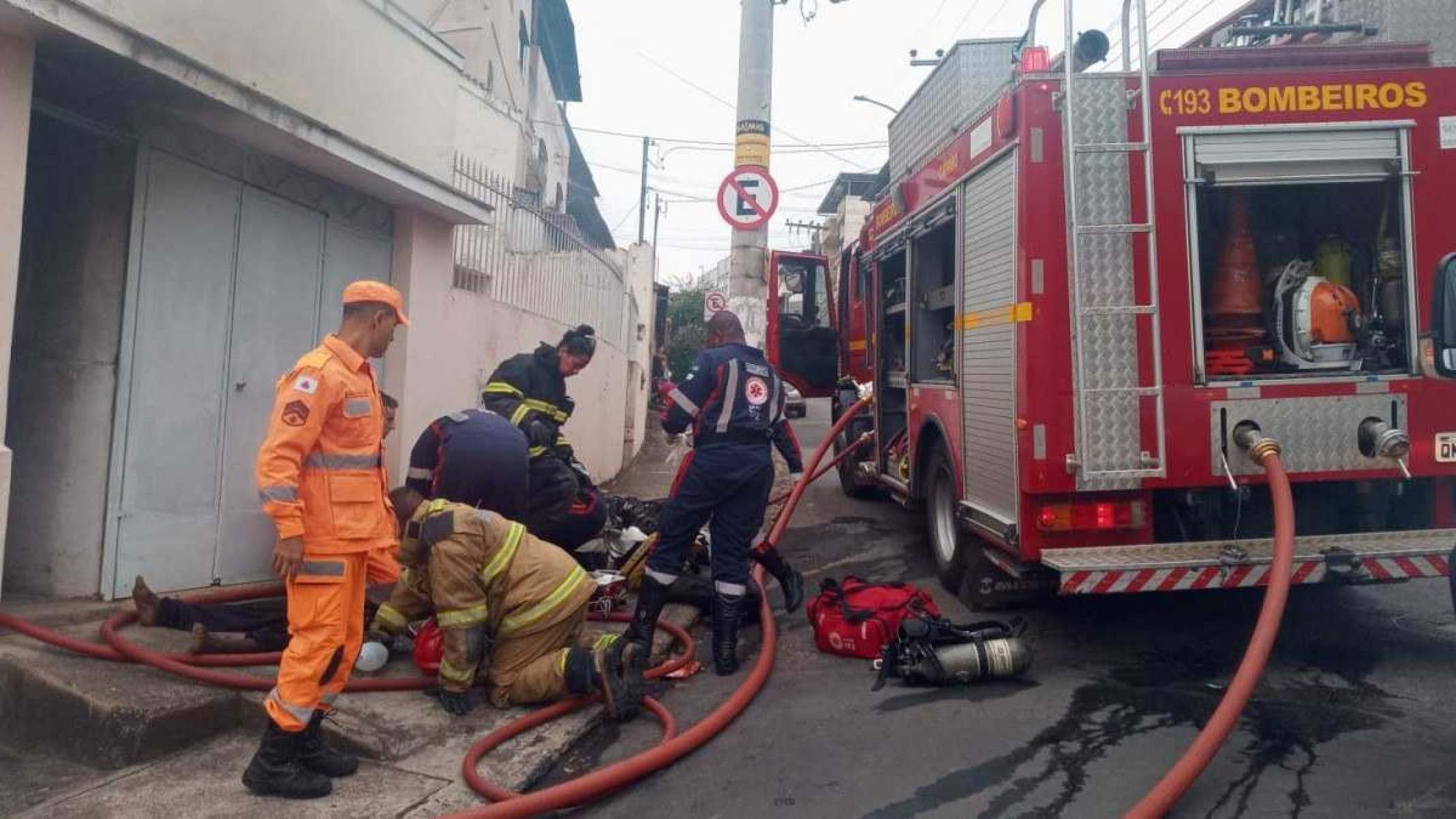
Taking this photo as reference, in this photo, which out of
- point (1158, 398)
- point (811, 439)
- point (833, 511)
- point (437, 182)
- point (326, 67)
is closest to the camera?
point (1158, 398)

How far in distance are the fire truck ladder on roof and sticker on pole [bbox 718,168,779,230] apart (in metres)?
3.33

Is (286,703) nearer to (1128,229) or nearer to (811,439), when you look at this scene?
(1128,229)

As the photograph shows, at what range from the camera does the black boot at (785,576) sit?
240 inches

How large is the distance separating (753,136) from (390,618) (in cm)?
507

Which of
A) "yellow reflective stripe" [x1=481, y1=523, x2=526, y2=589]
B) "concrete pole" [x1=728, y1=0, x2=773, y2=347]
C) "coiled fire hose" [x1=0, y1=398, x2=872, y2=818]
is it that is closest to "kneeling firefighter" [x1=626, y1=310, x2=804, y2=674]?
"coiled fire hose" [x1=0, y1=398, x2=872, y2=818]

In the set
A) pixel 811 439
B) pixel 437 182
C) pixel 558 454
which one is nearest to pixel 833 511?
pixel 558 454

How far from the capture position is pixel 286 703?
3246 mm

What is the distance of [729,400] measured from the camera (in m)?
5.00

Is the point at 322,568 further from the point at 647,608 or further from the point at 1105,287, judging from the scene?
the point at 1105,287

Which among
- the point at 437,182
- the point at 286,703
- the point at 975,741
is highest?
the point at 437,182

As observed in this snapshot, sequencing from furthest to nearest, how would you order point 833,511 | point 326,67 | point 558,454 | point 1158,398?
point 833,511 < point 558,454 < point 326,67 < point 1158,398

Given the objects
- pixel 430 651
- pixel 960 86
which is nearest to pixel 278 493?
pixel 430 651

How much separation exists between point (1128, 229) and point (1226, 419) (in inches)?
39.7

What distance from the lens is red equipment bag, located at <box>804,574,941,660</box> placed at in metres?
5.09
